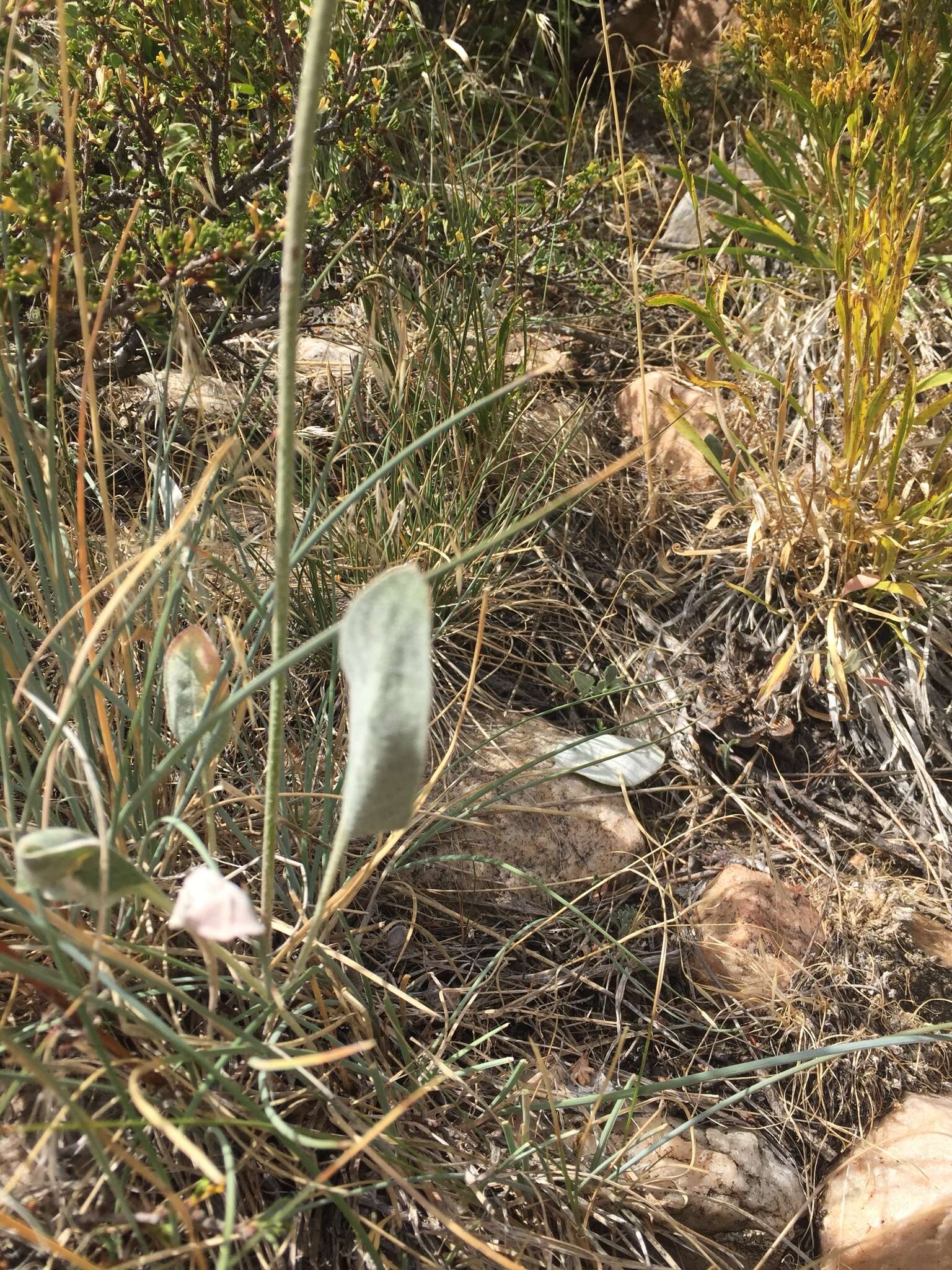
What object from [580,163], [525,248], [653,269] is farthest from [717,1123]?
[580,163]

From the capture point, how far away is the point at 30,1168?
0.72 meters

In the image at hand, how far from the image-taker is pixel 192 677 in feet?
2.32

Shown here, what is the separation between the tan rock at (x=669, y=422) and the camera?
176 centimetres

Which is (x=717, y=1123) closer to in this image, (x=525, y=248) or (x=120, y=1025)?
(x=120, y=1025)

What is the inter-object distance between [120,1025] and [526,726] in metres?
0.77

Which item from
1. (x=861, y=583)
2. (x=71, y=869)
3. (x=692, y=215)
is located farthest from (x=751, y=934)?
(x=692, y=215)

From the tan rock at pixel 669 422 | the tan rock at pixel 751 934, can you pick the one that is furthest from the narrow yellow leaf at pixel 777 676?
the tan rock at pixel 669 422

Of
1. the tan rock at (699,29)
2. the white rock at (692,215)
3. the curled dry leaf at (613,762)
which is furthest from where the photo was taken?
the tan rock at (699,29)

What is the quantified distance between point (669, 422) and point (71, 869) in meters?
1.43

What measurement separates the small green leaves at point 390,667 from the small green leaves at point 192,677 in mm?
251

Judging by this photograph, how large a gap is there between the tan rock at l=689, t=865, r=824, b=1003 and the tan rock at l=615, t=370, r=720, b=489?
0.74m

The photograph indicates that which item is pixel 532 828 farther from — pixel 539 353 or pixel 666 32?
Result: pixel 666 32

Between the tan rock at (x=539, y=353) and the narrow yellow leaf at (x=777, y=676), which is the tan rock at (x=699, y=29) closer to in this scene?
the tan rock at (x=539, y=353)

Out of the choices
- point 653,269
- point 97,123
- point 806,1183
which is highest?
point 97,123
